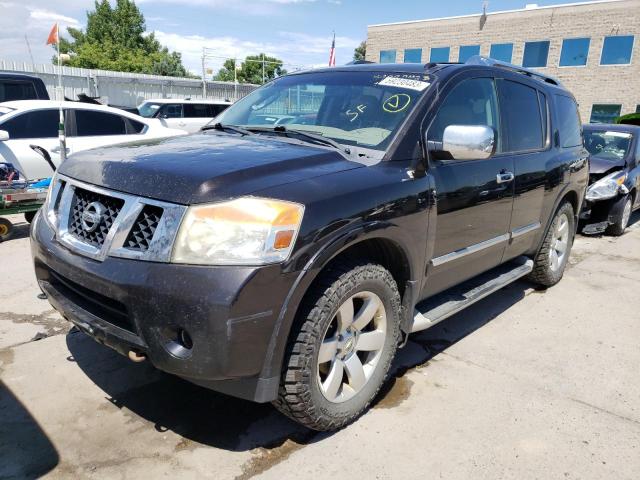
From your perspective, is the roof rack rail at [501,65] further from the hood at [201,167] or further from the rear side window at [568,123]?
the hood at [201,167]

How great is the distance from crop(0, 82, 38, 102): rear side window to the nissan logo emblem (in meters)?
7.92

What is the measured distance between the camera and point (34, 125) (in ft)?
23.1

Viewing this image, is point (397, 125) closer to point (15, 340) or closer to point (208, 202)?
point (208, 202)

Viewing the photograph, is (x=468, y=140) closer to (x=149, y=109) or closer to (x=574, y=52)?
(x=149, y=109)

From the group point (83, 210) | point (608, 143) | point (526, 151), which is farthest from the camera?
point (608, 143)

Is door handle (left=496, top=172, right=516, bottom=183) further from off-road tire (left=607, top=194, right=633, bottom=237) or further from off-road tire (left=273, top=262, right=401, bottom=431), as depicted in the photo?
off-road tire (left=607, top=194, right=633, bottom=237)

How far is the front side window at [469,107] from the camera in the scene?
3.12m

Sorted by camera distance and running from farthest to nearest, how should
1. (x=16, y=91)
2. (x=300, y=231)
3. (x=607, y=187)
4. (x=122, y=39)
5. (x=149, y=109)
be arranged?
(x=122, y=39) < (x=149, y=109) < (x=16, y=91) < (x=607, y=187) < (x=300, y=231)

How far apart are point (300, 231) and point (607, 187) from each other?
704 cm

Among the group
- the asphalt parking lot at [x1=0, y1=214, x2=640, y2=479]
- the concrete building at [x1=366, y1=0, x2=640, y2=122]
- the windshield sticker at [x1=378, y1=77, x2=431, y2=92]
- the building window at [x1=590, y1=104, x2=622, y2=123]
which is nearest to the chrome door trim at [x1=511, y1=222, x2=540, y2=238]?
the asphalt parking lot at [x1=0, y1=214, x2=640, y2=479]

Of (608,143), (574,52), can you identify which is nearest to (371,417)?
(608,143)

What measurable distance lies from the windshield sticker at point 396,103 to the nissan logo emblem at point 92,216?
5.56 ft

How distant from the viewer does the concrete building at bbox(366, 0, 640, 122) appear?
26062mm

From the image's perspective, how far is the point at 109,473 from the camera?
2.30 m
